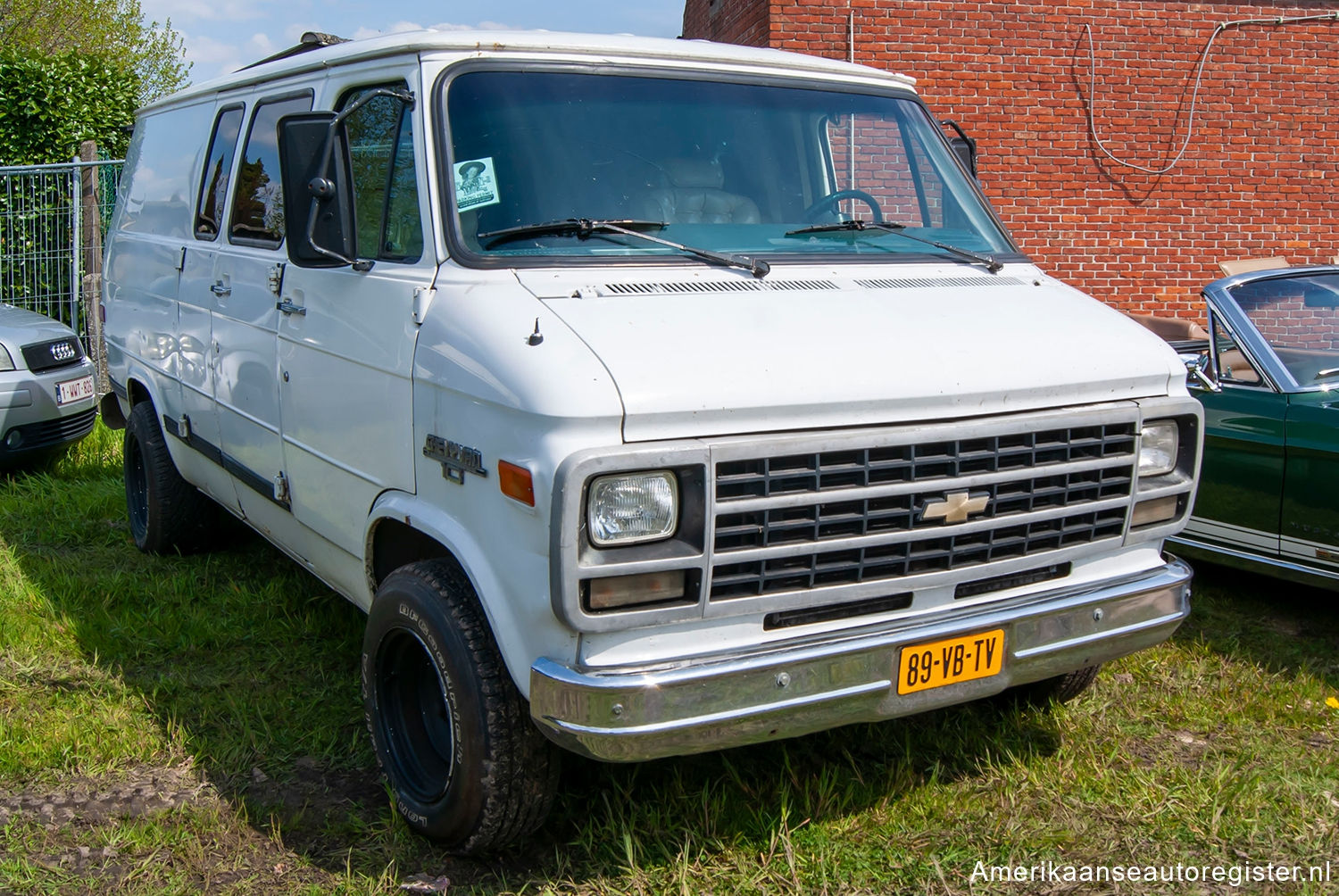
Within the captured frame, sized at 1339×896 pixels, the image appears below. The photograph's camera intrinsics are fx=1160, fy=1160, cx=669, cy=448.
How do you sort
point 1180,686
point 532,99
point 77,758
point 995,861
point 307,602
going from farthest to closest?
point 307,602 < point 1180,686 < point 77,758 < point 532,99 < point 995,861

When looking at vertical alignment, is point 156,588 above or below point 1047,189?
below

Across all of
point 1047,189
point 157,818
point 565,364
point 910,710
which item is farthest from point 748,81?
point 1047,189

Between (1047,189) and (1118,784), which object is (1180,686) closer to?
Result: (1118,784)

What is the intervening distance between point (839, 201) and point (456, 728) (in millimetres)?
2110

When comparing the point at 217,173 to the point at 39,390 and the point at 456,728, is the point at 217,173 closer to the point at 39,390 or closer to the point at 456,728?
the point at 456,728

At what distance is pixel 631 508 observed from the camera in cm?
262

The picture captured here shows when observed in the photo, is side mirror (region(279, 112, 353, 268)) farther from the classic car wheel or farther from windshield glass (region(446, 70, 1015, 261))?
the classic car wheel

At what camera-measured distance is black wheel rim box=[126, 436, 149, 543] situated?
609 cm

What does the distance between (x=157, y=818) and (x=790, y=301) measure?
2412 mm

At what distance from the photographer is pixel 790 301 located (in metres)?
3.18

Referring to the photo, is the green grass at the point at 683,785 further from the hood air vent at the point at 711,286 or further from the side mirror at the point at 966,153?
the side mirror at the point at 966,153

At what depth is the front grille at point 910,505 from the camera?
271 cm

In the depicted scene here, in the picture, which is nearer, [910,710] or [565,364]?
[565,364]

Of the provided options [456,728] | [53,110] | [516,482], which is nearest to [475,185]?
[516,482]
